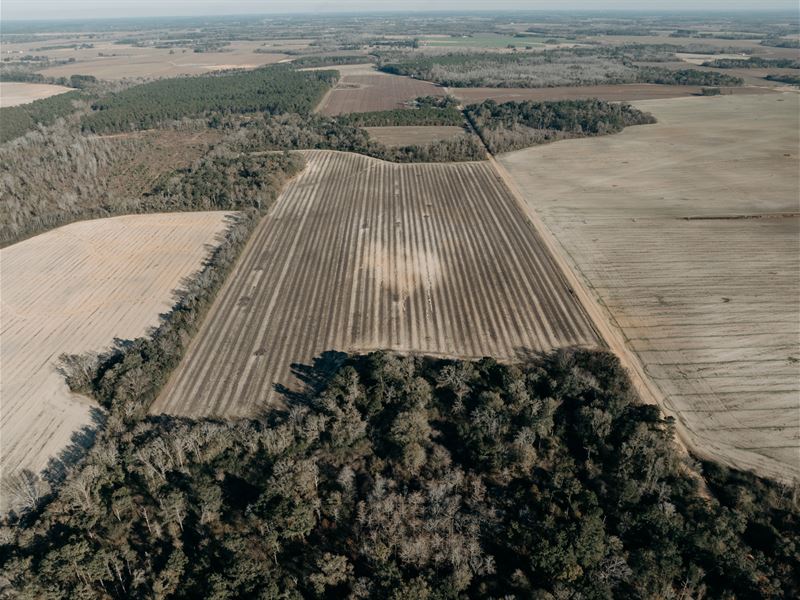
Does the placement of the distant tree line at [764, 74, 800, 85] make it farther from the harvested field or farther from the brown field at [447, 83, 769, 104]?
the harvested field

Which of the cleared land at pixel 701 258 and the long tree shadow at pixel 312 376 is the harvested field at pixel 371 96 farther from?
the long tree shadow at pixel 312 376

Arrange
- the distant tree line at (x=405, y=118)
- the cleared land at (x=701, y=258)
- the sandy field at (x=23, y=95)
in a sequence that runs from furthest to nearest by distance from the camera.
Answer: the sandy field at (x=23, y=95) → the distant tree line at (x=405, y=118) → the cleared land at (x=701, y=258)

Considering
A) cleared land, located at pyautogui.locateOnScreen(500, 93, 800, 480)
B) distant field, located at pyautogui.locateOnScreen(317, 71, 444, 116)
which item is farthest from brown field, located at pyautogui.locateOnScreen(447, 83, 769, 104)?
cleared land, located at pyautogui.locateOnScreen(500, 93, 800, 480)

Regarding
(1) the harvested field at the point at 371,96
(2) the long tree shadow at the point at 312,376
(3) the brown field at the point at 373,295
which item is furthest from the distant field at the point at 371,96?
(2) the long tree shadow at the point at 312,376

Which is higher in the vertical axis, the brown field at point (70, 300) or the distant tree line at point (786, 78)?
the distant tree line at point (786, 78)

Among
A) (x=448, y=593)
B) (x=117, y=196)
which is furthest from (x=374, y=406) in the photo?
(x=117, y=196)

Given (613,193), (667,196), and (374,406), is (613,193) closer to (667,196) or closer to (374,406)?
(667,196)
